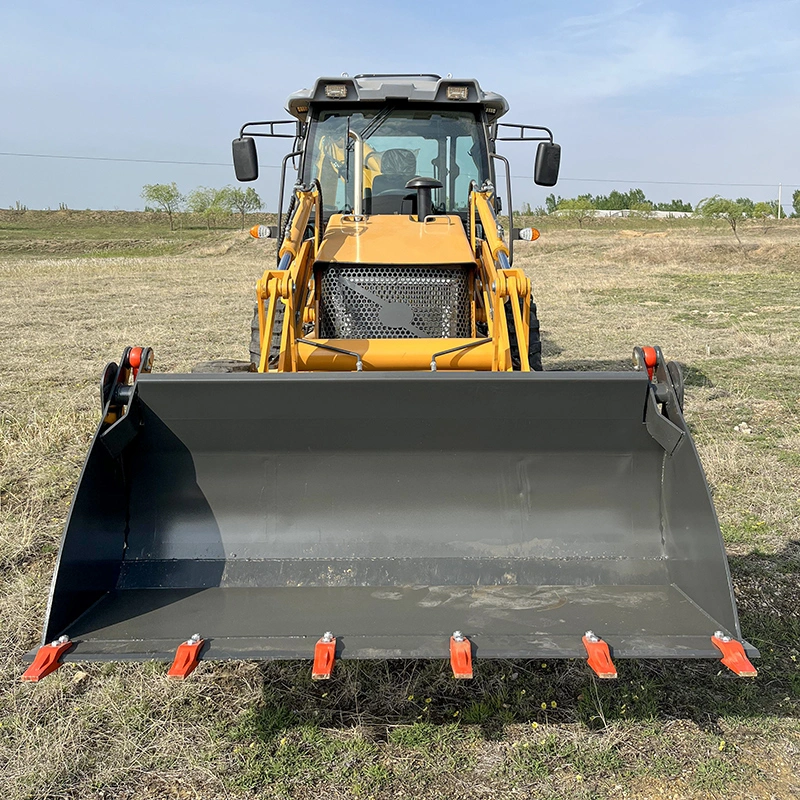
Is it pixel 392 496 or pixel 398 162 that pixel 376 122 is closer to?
pixel 398 162

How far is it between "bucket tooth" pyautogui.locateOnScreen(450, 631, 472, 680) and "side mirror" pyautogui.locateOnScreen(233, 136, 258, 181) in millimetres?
4084

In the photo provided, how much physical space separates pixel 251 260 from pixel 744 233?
82.9 ft

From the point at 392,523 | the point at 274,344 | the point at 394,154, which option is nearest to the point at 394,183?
the point at 394,154

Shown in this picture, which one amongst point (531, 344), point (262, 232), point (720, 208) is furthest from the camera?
point (720, 208)

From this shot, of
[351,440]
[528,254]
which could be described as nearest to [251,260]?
[528,254]

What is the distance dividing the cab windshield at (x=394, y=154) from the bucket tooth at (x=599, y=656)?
3729 mm

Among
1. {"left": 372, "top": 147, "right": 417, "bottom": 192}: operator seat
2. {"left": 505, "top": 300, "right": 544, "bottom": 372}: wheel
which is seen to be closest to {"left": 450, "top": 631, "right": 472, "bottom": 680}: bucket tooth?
{"left": 505, "top": 300, "right": 544, "bottom": 372}: wheel

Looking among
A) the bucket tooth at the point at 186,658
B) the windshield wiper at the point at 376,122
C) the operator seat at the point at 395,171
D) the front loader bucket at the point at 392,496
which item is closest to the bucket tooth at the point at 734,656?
the front loader bucket at the point at 392,496

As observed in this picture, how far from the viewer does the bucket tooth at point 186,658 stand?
88.8 inches

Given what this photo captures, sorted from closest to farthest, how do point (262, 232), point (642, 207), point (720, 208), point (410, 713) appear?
point (410, 713), point (262, 232), point (720, 208), point (642, 207)

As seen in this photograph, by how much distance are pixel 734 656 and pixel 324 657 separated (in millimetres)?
1272

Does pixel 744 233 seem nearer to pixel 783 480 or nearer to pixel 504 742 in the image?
pixel 783 480

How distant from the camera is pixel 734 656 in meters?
2.30

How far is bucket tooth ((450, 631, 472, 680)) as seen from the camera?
7.40ft
